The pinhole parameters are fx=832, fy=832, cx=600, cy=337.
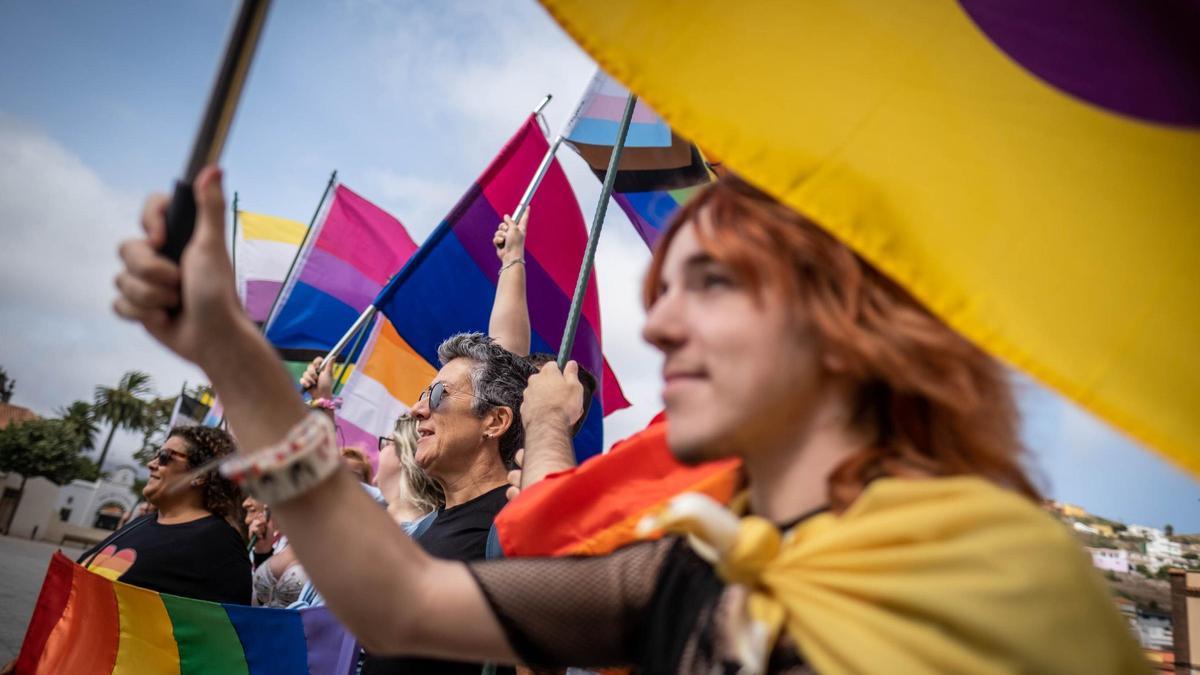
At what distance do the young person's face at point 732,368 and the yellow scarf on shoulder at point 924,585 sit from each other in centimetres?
12

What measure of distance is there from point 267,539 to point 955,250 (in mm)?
5666

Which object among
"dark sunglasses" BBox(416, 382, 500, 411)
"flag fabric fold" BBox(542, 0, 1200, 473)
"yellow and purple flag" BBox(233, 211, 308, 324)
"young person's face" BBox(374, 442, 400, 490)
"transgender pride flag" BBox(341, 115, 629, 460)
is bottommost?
"young person's face" BBox(374, 442, 400, 490)

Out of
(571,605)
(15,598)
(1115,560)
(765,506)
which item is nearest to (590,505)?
(571,605)

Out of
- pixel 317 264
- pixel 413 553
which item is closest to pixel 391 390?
pixel 317 264

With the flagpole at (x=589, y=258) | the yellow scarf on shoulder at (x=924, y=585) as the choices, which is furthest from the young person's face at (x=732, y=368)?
the flagpole at (x=589, y=258)

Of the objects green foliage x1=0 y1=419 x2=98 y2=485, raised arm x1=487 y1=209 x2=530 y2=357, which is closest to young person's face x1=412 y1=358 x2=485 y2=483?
raised arm x1=487 y1=209 x2=530 y2=357

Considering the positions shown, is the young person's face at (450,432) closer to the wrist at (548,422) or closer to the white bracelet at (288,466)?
the wrist at (548,422)

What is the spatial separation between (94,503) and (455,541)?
6099cm

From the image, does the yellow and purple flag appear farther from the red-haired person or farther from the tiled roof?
the tiled roof

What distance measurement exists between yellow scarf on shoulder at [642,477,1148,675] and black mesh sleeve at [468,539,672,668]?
0.28m

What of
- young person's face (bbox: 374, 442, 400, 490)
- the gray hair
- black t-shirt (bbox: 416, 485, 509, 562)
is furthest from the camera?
young person's face (bbox: 374, 442, 400, 490)

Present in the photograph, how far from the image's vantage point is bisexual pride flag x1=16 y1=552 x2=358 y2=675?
315 centimetres

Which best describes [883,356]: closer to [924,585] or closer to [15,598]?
[924,585]

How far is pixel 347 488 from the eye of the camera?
1.25m
